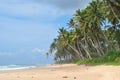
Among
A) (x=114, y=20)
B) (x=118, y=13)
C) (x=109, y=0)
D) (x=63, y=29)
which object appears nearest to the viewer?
(x=109, y=0)

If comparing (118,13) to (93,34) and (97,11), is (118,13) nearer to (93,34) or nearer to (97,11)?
(97,11)

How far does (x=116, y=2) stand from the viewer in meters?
41.2

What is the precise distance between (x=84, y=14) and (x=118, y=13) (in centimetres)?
1599

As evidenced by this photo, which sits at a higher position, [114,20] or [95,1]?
[95,1]

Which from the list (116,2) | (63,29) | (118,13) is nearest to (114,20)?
(118,13)

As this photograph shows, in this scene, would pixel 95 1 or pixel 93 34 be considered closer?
pixel 95 1

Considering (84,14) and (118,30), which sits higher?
(84,14)

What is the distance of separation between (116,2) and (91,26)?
53.5ft

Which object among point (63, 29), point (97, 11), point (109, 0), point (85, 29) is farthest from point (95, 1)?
point (63, 29)

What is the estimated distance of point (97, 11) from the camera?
54.4 metres

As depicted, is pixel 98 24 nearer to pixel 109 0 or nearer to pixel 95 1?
pixel 95 1

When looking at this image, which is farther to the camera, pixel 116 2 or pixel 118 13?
pixel 118 13

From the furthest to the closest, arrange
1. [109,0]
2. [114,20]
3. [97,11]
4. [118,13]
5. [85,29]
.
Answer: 1. [85,29]
2. [97,11]
3. [114,20]
4. [118,13]
5. [109,0]

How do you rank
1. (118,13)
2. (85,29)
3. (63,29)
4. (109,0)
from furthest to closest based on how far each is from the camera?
(63,29) < (85,29) < (118,13) < (109,0)
